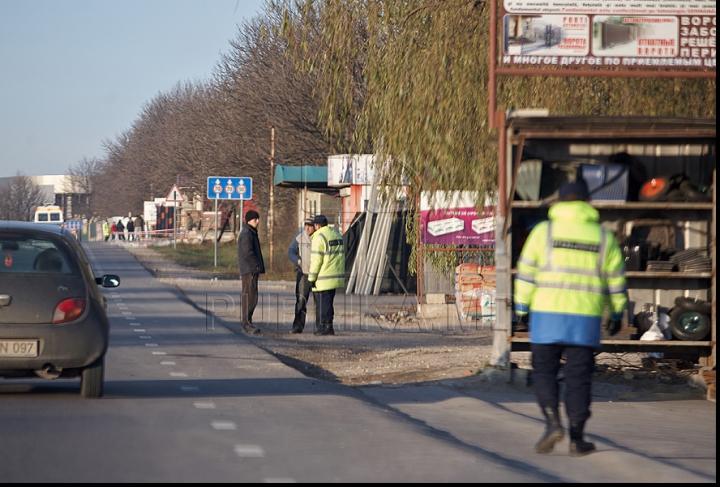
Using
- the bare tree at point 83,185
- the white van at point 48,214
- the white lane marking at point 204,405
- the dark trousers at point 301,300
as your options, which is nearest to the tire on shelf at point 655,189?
the white lane marking at point 204,405

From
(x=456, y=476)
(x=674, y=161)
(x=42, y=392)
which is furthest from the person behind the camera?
(x=674, y=161)

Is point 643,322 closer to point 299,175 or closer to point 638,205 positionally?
point 638,205

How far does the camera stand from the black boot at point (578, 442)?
21.6 ft

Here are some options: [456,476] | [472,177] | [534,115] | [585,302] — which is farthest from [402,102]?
[456,476]

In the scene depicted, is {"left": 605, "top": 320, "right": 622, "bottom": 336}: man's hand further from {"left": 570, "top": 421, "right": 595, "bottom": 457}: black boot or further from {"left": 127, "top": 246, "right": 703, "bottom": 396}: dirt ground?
{"left": 127, "top": 246, "right": 703, "bottom": 396}: dirt ground

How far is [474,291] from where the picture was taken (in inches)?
683

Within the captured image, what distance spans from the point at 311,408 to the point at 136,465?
2648 millimetres

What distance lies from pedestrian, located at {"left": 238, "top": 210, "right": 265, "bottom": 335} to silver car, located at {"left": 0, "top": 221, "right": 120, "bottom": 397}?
22.6ft

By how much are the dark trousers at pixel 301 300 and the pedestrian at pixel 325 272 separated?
1.03 ft

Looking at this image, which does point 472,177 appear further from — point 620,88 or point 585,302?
point 585,302

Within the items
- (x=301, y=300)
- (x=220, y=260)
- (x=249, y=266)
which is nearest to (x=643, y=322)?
(x=301, y=300)

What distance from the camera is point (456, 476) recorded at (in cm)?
584

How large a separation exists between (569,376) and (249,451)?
2142 millimetres

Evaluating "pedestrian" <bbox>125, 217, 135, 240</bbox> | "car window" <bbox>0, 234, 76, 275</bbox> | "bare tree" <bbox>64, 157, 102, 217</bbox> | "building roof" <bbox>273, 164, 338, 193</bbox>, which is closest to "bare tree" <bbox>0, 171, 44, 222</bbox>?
"bare tree" <bbox>64, 157, 102, 217</bbox>
